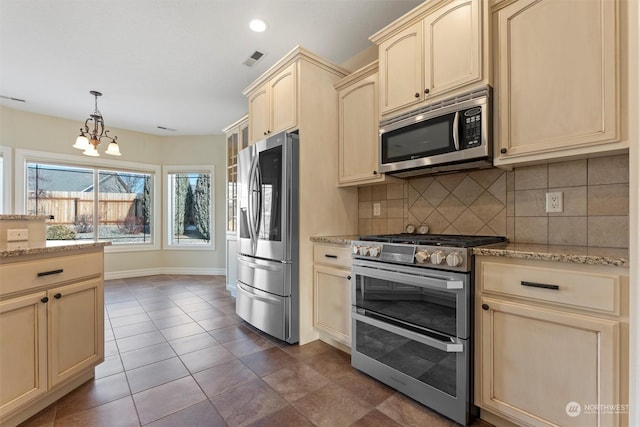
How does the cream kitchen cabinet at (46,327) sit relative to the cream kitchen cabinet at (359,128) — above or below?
below

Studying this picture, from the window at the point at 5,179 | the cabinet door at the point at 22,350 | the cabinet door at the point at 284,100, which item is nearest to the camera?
the cabinet door at the point at 22,350

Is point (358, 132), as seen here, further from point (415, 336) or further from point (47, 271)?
point (47, 271)

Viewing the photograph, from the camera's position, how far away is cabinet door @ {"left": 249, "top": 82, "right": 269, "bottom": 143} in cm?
284

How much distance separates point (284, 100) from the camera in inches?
103

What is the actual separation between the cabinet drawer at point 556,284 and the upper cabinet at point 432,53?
1.07 meters

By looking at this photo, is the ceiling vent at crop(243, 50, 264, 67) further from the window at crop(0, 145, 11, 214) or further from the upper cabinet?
the window at crop(0, 145, 11, 214)

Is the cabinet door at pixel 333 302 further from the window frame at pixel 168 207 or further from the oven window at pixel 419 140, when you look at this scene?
the window frame at pixel 168 207

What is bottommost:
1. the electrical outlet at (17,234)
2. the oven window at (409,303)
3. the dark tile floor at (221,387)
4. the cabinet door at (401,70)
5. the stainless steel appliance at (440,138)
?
the dark tile floor at (221,387)

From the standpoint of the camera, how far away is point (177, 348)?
94.5 inches

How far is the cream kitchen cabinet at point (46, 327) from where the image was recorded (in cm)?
141

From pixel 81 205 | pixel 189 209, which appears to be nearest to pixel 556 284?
pixel 189 209

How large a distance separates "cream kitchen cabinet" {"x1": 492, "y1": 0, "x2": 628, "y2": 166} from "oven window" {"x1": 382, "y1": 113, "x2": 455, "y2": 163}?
27 centimetres

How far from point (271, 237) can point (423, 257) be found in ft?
4.49

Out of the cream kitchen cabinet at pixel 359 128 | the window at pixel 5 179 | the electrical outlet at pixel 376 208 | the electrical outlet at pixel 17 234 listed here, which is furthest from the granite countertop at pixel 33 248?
the window at pixel 5 179
